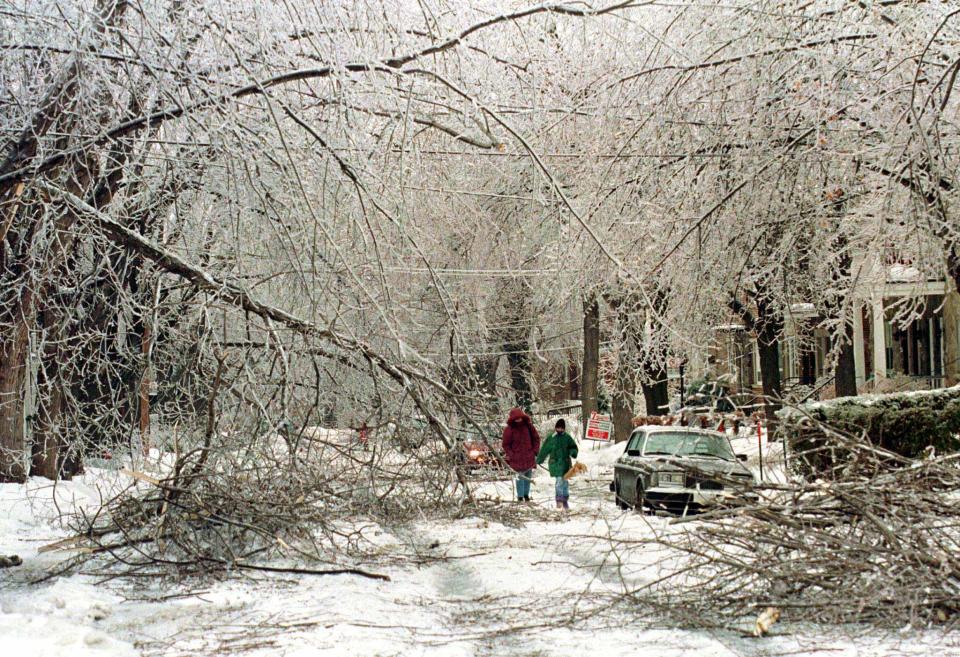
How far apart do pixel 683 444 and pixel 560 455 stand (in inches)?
77.9

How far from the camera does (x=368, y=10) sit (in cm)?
785

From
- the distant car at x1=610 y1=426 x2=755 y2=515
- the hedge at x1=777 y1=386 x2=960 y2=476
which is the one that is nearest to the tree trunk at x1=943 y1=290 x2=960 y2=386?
the hedge at x1=777 y1=386 x2=960 y2=476

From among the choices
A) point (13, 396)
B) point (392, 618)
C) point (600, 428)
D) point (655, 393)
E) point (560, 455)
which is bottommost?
point (392, 618)

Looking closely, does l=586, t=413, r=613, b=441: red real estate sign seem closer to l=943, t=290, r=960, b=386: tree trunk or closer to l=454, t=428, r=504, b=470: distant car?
l=943, t=290, r=960, b=386: tree trunk

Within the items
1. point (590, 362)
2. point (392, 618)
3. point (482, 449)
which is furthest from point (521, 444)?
point (590, 362)

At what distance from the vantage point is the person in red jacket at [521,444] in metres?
18.3

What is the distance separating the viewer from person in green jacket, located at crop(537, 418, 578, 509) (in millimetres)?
18219

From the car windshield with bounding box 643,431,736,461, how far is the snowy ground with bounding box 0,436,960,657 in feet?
23.7

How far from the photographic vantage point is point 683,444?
61.6 feet

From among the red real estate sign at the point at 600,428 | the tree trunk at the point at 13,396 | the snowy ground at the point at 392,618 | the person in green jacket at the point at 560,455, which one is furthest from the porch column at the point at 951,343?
the tree trunk at the point at 13,396

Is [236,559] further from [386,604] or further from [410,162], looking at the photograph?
[410,162]

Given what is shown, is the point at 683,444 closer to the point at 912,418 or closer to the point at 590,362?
the point at 912,418

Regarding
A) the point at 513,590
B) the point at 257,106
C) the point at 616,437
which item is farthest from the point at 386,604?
the point at 616,437

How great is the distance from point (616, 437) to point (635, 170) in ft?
76.9
